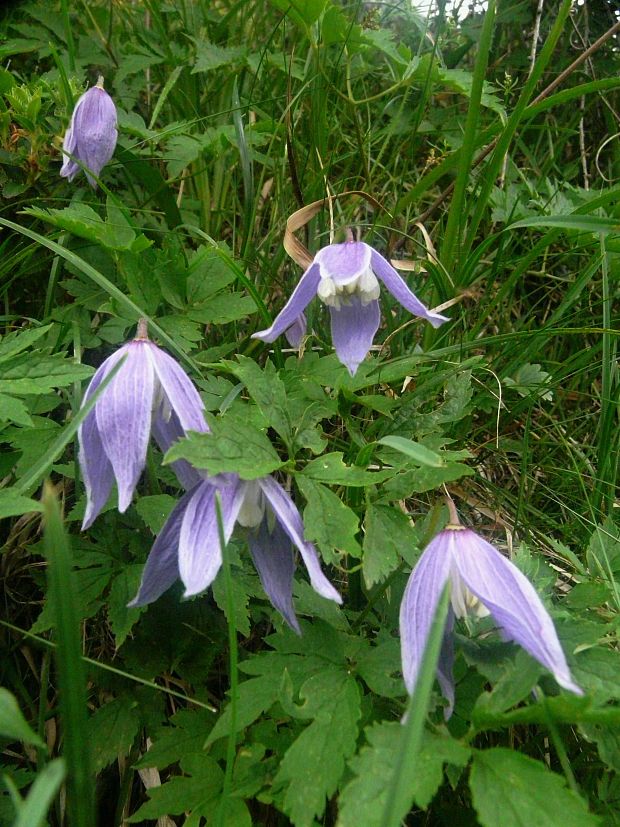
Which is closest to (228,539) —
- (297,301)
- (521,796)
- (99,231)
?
(521,796)

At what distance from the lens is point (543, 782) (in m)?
0.84

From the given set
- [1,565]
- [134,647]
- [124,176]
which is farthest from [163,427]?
[124,176]

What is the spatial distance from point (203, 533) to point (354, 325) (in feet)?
2.20

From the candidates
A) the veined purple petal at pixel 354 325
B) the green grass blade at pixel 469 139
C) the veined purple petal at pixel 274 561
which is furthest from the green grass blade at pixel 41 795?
the green grass blade at pixel 469 139

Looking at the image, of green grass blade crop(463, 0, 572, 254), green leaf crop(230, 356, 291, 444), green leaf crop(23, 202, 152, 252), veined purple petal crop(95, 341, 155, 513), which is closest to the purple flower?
green leaf crop(230, 356, 291, 444)

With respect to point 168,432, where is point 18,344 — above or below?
above

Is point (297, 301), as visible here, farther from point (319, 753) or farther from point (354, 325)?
point (319, 753)

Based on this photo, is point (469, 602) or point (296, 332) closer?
point (469, 602)

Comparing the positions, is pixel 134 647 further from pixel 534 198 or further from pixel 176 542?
pixel 534 198

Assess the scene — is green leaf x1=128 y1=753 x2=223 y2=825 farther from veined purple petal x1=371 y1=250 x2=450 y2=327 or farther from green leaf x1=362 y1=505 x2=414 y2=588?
veined purple petal x1=371 y1=250 x2=450 y2=327

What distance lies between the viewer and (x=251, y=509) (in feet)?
3.59

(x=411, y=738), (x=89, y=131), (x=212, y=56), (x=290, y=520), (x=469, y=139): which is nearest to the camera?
(x=411, y=738)

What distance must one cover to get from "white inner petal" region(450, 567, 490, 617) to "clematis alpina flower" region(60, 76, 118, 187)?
146cm

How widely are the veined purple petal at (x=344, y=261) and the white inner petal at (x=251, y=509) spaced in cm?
48
